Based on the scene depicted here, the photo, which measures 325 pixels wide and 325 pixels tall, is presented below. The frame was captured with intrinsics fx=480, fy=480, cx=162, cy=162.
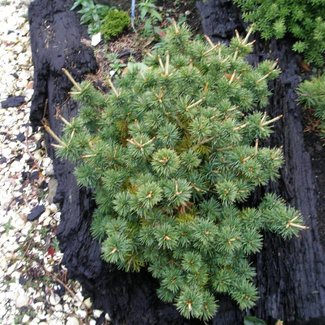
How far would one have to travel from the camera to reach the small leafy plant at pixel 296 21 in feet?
10.4

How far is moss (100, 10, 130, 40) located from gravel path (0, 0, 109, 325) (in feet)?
2.80

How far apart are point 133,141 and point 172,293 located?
2.52ft

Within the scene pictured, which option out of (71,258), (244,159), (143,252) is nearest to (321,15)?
(244,159)

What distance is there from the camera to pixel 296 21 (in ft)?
10.6

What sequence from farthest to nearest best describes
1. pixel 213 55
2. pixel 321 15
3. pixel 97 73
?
pixel 97 73
pixel 321 15
pixel 213 55

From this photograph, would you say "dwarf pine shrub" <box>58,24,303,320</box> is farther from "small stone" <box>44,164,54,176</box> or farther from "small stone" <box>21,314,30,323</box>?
"small stone" <box>44,164,54,176</box>

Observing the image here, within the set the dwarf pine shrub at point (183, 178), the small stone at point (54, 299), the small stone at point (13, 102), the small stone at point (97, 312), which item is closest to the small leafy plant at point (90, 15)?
the small stone at point (13, 102)

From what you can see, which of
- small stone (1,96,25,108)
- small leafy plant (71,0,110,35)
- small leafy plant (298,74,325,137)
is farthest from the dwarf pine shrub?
small stone (1,96,25,108)

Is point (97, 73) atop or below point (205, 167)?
below

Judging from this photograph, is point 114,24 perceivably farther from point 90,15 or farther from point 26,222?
point 26,222

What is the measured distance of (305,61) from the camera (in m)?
3.38

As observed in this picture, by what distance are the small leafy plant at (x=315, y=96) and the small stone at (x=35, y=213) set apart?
199 cm

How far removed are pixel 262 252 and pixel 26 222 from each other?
70.5 inches

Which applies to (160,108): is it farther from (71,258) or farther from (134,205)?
(71,258)
